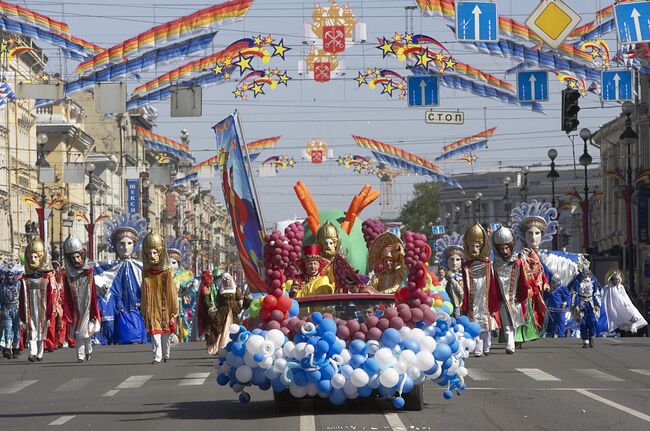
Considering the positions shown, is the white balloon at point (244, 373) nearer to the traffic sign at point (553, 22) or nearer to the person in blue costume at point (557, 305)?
the person in blue costume at point (557, 305)

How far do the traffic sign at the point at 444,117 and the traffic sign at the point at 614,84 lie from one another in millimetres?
11025

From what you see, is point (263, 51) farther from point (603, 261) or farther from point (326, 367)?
point (326, 367)

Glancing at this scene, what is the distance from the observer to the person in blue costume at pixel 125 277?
32.6 metres

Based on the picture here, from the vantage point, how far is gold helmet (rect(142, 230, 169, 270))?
86.9 feet

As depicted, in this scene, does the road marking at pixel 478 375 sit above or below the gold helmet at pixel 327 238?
below

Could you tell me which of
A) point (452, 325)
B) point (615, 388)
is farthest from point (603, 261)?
point (452, 325)

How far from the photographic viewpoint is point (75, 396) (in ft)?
64.2

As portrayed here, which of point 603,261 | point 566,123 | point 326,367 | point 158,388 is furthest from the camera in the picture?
point 603,261

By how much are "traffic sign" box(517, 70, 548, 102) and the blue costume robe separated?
11.6 m

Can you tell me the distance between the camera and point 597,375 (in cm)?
2184

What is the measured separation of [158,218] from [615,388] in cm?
14255

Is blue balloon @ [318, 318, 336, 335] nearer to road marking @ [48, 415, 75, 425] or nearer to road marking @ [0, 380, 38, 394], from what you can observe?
road marking @ [48, 415, 75, 425]

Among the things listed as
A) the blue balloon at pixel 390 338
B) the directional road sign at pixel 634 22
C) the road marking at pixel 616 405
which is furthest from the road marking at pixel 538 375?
the directional road sign at pixel 634 22

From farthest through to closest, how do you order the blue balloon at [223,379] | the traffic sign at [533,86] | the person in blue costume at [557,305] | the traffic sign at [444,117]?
the traffic sign at [444,117], the traffic sign at [533,86], the person in blue costume at [557,305], the blue balloon at [223,379]
